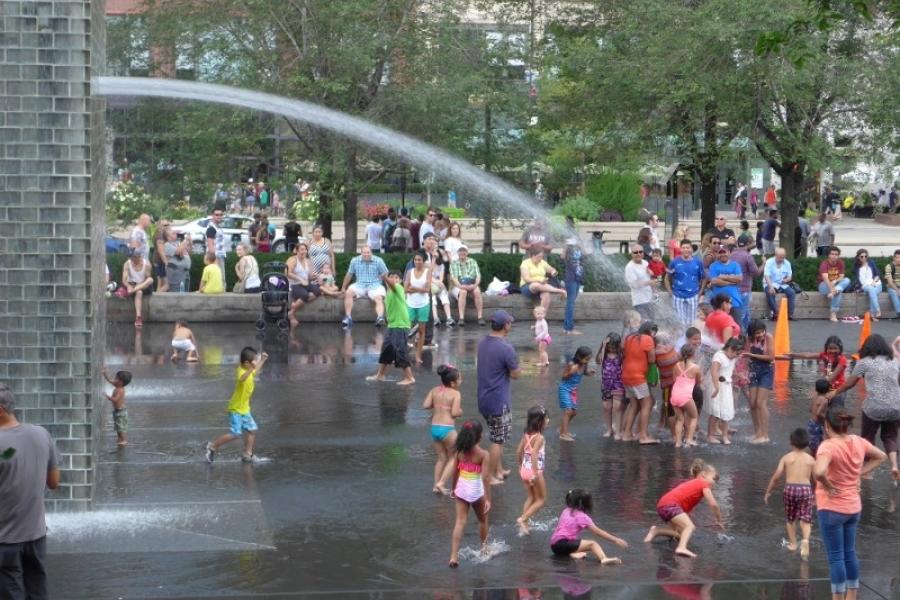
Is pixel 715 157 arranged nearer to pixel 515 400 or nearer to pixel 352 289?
pixel 352 289

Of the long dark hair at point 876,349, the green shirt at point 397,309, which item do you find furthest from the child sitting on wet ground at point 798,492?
the green shirt at point 397,309

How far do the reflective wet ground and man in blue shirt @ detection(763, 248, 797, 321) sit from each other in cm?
690

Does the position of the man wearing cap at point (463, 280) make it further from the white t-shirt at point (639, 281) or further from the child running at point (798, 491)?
the child running at point (798, 491)

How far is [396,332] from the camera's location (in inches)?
704

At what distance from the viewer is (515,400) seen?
675 inches

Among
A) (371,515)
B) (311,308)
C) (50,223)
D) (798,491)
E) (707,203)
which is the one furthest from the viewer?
(707,203)

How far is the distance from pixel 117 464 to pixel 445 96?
1481 centimetres

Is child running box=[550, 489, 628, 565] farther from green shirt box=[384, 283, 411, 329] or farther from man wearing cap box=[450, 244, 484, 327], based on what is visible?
man wearing cap box=[450, 244, 484, 327]

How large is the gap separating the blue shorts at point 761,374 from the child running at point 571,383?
1585mm

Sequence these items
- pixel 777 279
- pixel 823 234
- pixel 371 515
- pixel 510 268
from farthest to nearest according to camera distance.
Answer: pixel 823 234 < pixel 510 268 < pixel 777 279 < pixel 371 515

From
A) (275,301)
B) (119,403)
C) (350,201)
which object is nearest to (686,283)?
(275,301)

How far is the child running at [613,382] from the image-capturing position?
48.4ft

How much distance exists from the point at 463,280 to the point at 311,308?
246cm

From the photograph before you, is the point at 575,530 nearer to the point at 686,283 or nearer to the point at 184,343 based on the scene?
the point at 686,283
